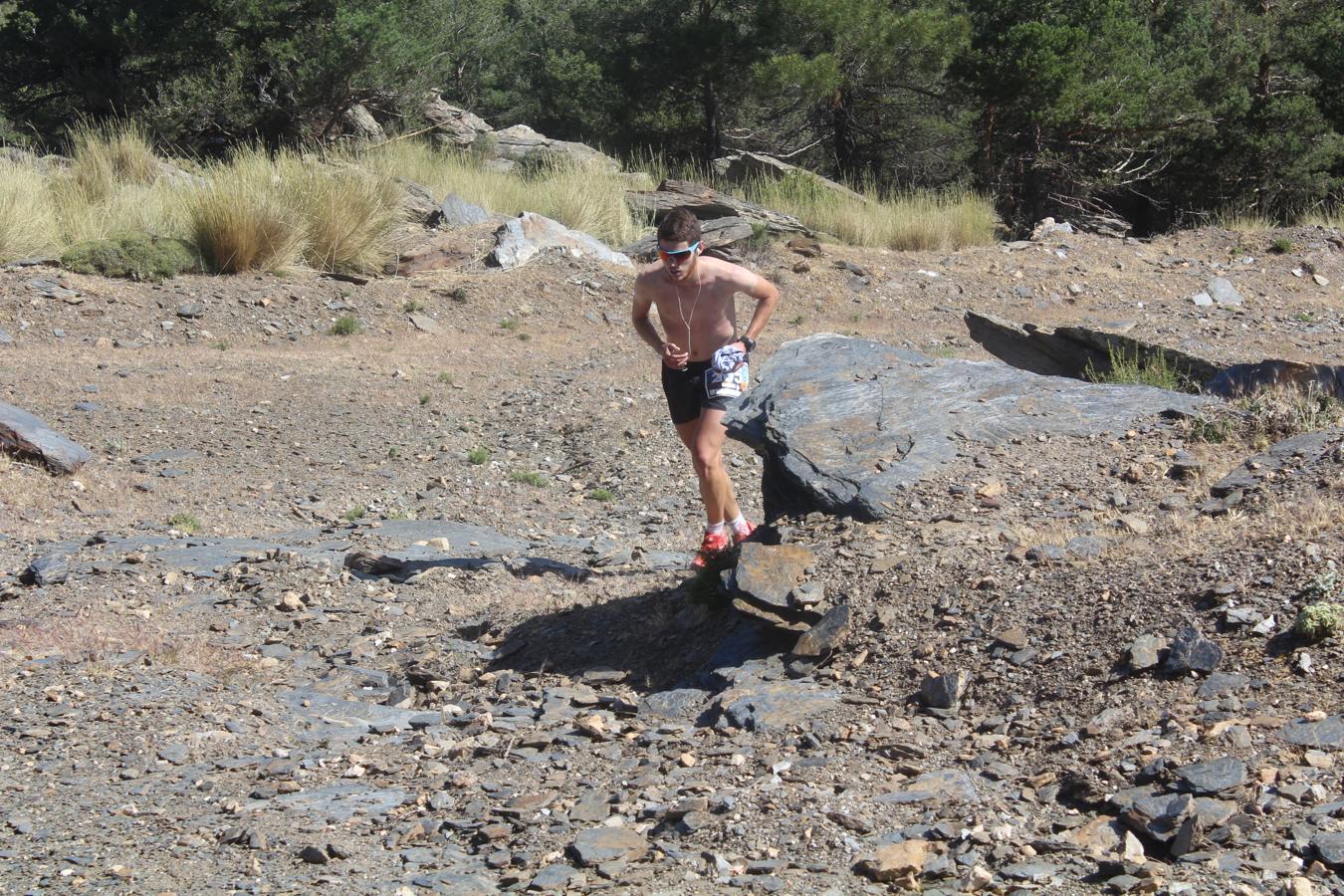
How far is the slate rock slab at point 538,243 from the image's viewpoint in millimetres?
13523

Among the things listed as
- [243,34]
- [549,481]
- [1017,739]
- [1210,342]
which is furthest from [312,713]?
[243,34]

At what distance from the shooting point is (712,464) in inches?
228

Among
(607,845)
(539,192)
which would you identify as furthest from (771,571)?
(539,192)

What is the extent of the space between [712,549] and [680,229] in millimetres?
1334

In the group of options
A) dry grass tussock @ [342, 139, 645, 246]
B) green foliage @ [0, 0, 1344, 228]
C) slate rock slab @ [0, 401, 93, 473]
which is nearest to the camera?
slate rock slab @ [0, 401, 93, 473]

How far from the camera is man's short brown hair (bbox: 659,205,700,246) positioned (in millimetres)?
5570

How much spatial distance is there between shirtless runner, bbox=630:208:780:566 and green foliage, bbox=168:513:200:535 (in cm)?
287

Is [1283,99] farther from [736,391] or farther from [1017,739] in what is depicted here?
[1017,739]

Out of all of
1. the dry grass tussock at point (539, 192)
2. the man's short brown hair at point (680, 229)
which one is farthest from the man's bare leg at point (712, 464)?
the dry grass tussock at point (539, 192)

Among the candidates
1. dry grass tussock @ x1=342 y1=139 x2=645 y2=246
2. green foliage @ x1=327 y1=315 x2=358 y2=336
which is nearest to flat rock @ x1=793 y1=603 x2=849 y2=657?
green foliage @ x1=327 y1=315 x2=358 y2=336

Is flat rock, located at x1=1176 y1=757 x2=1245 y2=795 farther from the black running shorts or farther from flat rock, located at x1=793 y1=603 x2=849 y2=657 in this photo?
the black running shorts

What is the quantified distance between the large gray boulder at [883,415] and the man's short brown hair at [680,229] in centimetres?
84

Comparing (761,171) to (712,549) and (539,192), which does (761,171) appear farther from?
(712,549)

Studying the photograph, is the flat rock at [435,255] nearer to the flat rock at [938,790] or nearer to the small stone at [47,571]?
the small stone at [47,571]
